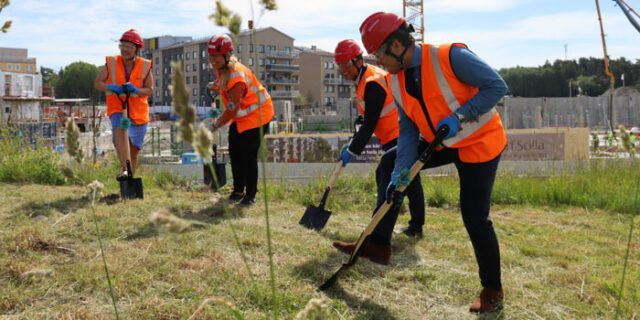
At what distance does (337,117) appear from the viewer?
53.9m

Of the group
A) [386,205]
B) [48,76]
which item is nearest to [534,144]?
[386,205]

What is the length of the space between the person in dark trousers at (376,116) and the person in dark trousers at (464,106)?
1.17 meters

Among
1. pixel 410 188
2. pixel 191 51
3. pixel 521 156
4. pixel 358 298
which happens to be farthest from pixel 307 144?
pixel 191 51

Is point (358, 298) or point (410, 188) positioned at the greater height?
point (410, 188)

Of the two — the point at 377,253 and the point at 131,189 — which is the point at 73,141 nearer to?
Result: the point at 377,253

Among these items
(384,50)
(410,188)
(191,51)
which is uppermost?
(191,51)

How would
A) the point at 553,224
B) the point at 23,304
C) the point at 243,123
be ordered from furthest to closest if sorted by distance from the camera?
the point at 243,123
the point at 553,224
the point at 23,304

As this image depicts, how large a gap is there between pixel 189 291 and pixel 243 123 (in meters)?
2.99

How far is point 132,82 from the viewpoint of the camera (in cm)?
575

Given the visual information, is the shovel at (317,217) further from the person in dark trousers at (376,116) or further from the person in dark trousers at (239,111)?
the person in dark trousers at (239,111)

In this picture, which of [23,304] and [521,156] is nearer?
[23,304]

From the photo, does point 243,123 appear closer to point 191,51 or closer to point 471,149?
point 471,149

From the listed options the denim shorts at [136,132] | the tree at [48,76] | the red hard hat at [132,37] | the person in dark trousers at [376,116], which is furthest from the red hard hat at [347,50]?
the tree at [48,76]

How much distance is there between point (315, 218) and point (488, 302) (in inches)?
82.8
